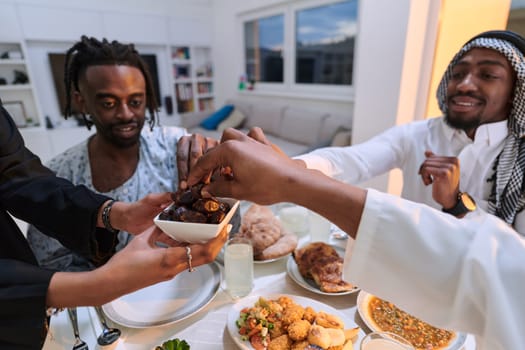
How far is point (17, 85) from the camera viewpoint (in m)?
4.03

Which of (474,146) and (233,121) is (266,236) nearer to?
(474,146)

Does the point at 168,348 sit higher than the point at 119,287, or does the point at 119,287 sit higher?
the point at 119,287

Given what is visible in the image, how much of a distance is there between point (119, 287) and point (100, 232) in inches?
13.5

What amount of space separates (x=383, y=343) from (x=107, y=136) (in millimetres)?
1297

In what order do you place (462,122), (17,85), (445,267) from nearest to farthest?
(445,267) < (462,122) < (17,85)

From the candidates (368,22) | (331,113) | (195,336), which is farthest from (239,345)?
(331,113)

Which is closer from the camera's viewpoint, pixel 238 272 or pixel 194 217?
pixel 194 217

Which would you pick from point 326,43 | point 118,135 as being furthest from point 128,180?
point 326,43

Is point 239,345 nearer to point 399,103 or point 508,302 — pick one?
point 508,302

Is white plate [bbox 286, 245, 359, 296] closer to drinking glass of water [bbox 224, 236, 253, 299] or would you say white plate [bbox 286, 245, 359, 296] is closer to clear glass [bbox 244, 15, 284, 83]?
drinking glass of water [bbox 224, 236, 253, 299]

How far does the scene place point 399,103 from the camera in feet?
7.98

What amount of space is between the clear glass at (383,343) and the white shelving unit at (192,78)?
18.2 ft

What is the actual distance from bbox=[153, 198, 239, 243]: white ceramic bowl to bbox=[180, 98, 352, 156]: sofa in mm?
2732

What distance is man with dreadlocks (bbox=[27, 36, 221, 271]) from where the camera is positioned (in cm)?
127
